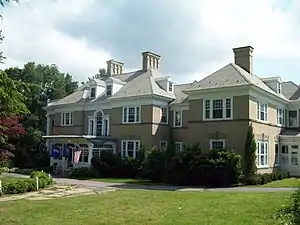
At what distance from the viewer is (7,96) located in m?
13.3

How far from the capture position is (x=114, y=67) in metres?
50.0

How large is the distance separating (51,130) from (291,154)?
100ft

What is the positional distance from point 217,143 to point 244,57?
34.0 feet

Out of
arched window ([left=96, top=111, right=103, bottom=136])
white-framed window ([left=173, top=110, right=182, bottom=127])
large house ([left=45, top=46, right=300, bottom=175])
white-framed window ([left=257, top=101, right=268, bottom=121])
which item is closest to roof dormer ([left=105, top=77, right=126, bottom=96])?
large house ([left=45, top=46, right=300, bottom=175])

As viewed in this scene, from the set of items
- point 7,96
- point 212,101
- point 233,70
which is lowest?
point 7,96

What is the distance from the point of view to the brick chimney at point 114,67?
49466mm

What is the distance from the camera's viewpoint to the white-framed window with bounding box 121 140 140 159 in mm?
37375

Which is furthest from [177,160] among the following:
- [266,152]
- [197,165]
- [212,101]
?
[266,152]

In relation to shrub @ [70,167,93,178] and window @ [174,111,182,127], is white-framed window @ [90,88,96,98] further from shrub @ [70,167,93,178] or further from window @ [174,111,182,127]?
window @ [174,111,182,127]

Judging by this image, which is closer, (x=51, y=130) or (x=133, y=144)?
(x=133, y=144)

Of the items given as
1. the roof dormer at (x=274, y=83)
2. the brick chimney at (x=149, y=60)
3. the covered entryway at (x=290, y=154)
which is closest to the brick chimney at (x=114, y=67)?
the brick chimney at (x=149, y=60)

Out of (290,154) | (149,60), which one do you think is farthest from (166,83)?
(290,154)

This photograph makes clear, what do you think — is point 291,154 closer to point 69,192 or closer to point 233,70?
point 233,70

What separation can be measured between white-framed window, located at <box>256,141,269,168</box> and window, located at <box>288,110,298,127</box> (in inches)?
267
